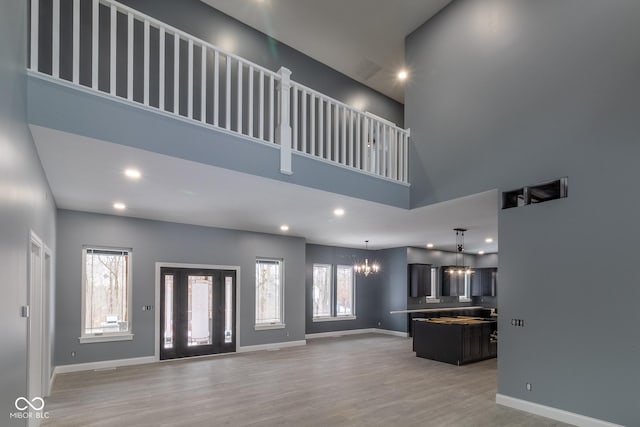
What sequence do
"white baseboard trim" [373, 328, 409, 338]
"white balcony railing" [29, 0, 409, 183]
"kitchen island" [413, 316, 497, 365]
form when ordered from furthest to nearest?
"white baseboard trim" [373, 328, 409, 338], "kitchen island" [413, 316, 497, 365], "white balcony railing" [29, 0, 409, 183]

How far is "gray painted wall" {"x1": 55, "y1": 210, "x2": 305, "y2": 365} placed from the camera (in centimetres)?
682

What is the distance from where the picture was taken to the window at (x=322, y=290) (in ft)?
37.1

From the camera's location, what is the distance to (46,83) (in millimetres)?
3273

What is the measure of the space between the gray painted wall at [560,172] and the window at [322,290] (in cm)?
→ 623

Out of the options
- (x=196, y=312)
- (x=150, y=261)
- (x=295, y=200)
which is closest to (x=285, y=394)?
(x=295, y=200)

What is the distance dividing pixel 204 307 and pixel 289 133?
5.10 metres

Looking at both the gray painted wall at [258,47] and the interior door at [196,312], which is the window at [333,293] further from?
the gray painted wall at [258,47]

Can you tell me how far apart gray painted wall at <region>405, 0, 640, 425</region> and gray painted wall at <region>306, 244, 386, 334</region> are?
6018 millimetres

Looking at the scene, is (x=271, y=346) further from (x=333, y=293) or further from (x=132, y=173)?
(x=132, y=173)

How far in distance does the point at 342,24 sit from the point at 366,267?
6519mm

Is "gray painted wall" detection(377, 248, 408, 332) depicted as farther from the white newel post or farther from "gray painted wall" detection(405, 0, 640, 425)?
the white newel post

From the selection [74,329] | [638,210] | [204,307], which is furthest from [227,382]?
[638,210]

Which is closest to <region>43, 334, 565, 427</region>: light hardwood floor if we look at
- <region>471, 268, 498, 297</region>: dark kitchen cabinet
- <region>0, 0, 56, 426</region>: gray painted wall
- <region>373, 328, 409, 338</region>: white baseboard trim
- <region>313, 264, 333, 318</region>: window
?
<region>0, 0, 56, 426</region>: gray painted wall

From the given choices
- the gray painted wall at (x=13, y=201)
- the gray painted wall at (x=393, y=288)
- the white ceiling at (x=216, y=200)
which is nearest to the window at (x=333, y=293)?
the gray painted wall at (x=393, y=288)
